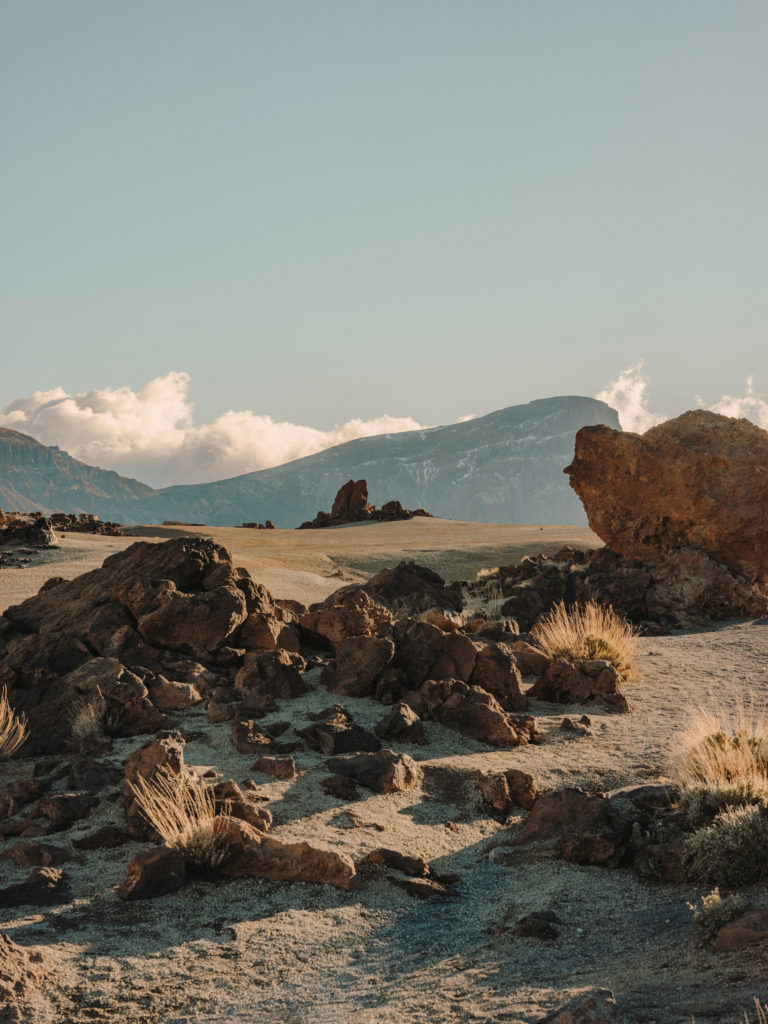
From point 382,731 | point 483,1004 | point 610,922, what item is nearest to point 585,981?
point 483,1004

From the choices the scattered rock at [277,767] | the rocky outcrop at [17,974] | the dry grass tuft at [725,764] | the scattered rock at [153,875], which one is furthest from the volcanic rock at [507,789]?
the rocky outcrop at [17,974]

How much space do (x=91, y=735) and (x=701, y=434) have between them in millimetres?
13299

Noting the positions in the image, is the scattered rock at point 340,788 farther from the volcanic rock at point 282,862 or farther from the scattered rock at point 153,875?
the scattered rock at point 153,875

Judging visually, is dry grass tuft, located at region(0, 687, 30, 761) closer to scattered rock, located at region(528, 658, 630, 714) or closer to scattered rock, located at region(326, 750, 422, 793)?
scattered rock, located at region(326, 750, 422, 793)

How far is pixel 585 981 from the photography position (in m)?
4.36

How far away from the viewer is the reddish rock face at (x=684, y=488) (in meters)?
17.4

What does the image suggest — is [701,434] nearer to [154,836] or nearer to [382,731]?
[382,731]

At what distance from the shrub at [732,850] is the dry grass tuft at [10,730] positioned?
230 inches

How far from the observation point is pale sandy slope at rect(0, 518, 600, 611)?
23.3 m

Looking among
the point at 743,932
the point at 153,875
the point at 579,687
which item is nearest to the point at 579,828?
the point at 743,932

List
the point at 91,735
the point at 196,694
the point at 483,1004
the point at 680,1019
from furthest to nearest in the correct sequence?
the point at 196,694, the point at 91,735, the point at 483,1004, the point at 680,1019

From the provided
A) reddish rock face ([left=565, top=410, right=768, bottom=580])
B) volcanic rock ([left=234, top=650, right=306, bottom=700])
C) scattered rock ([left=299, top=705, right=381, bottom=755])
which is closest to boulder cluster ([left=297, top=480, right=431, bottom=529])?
reddish rock face ([left=565, top=410, right=768, bottom=580])

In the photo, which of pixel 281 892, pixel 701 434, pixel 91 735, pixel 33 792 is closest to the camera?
pixel 281 892

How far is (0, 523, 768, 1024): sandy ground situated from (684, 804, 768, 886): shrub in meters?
0.18
